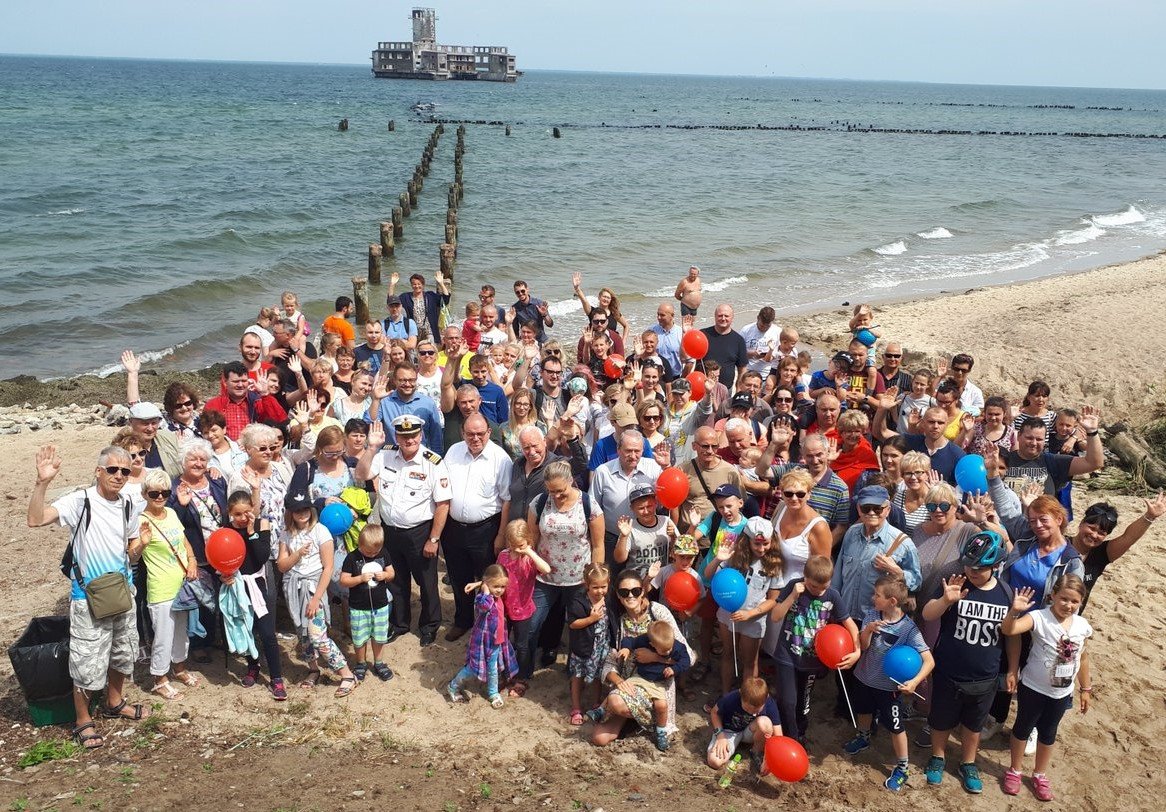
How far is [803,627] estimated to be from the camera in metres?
5.66

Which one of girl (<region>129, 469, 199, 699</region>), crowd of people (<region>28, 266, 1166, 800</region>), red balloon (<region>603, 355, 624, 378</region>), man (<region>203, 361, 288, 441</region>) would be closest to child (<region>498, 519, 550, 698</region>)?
crowd of people (<region>28, 266, 1166, 800</region>)

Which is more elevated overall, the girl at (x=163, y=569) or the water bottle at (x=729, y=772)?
the girl at (x=163, y=569)

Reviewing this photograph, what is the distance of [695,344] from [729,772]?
461cm

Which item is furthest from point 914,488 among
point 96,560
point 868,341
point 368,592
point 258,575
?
point 96,560

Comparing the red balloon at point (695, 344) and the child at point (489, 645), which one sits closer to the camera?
the child at point (489, 645)

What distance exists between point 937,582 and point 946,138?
7280 cm

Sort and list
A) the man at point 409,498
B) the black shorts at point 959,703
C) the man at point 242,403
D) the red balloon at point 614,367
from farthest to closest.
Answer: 1. the red balloon at point 614,367
2. the man at point 242,403
3. the man at point 409,498
4. the black shorts at point 959,703

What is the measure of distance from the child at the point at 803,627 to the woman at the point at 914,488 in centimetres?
67

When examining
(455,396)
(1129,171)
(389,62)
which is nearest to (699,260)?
(455,396)

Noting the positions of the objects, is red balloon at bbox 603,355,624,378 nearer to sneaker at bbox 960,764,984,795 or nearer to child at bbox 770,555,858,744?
child at bbox 770,555,858,744

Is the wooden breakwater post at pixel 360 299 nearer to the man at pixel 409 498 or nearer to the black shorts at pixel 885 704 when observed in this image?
the man at pixel 409 498

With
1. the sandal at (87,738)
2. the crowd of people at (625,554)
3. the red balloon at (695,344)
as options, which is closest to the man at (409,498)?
the crowd of people at (625,554)

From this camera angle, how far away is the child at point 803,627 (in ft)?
18.2

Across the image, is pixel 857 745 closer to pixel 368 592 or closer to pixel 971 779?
pixel 971 779
